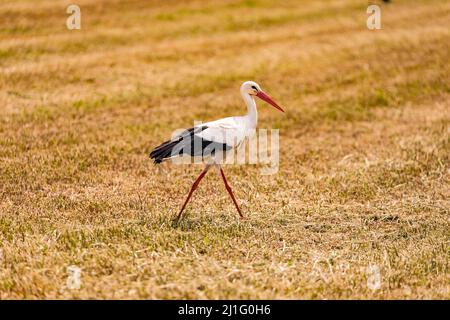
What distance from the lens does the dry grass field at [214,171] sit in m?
7.01

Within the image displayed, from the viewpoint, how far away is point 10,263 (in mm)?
7121

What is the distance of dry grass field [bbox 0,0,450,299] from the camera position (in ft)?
23.0

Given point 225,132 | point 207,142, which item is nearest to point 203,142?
point 207,142

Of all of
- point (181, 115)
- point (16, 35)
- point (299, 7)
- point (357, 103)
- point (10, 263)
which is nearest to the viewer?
point (10, 263)

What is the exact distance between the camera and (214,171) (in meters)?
11.6

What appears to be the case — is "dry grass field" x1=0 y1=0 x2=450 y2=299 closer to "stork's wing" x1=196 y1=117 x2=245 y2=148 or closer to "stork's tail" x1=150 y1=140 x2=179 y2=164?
"stork's tail" x1=150 y1=140 x2=179 y2=164

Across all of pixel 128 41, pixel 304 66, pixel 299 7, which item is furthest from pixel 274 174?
pixel 299 7

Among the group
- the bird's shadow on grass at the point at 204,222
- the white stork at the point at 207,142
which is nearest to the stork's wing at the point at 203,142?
the white stork at the point at 207,142

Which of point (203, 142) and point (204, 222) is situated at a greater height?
point (203, 142)

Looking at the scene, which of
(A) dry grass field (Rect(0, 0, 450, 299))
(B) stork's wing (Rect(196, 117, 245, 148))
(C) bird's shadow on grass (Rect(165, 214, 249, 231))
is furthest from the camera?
(B) stork's wing (Rect(196, 117, 245, 148))

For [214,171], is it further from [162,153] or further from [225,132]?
[162,153]

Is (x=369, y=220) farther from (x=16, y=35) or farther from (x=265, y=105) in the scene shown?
(x=16, y=35)

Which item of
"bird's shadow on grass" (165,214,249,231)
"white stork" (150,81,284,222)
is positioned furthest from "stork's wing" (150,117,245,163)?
"bird's shadow on grass" (165,214,249,231)
